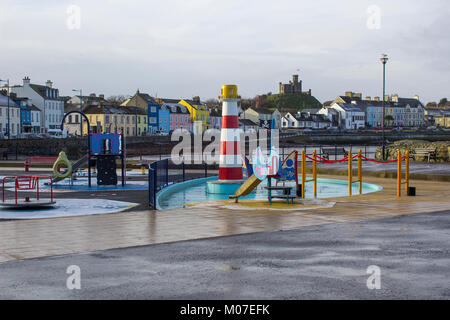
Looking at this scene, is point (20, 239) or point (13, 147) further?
point (13, 147)

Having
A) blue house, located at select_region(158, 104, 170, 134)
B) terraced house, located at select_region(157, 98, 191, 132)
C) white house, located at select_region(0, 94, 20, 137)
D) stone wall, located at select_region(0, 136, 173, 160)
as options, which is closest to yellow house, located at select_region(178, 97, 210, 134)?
terraced house, located at select_region(157, 98, 191, 132)

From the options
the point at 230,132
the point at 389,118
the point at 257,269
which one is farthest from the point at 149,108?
the point at 257,269

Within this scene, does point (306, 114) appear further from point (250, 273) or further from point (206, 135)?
point (250, 273)

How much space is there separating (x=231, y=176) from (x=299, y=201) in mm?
5544

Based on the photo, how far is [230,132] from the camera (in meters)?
20.3

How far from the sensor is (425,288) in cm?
687

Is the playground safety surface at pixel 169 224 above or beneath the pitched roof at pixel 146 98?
beneath

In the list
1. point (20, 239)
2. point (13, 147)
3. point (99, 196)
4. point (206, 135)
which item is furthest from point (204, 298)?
point (206, 135)

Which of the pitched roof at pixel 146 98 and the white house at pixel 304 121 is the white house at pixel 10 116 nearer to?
the pitched roof at pixel 146 98

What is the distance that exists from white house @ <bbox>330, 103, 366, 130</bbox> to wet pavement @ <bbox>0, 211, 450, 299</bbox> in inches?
6612

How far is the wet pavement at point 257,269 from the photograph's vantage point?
6.74 meters

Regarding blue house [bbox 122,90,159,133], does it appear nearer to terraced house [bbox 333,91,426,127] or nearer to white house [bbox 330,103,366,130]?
white house [bbox 330,103,366,130]

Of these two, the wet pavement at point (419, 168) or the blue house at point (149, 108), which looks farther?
the blue house at point (149, 108)

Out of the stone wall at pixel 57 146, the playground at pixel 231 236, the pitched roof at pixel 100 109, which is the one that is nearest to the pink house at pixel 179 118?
the pitched roof at pixel 100 109
